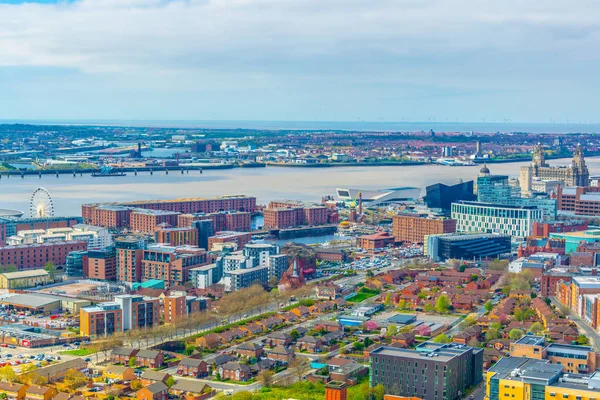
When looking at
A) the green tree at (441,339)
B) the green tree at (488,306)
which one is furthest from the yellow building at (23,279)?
the green tree at (441,339)

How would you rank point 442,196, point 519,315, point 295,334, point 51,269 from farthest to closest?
point 442,196 → point 51,269 → point 519,315 → point 295,334

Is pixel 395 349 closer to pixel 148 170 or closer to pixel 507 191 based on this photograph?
pixel 507 191

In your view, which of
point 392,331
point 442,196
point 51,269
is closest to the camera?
point 392,331

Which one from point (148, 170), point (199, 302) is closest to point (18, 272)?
point (199, 302)

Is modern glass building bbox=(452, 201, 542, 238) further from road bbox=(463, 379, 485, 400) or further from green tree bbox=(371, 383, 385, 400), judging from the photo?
green tree bbox=(371, 383, 385, 400)

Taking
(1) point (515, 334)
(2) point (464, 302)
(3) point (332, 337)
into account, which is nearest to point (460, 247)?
(2) point (464, 302)

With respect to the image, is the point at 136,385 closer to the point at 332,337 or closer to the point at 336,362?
the point at 336,362

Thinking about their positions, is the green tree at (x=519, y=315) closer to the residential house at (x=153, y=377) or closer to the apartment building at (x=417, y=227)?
the residential house at (x=153, y=377)

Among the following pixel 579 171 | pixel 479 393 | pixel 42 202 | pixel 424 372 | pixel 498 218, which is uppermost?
pixel 579 171
